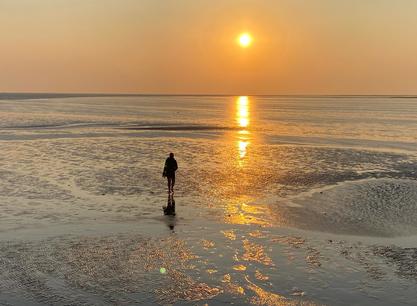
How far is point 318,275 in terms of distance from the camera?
1221cm

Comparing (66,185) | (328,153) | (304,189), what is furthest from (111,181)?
(328,153)

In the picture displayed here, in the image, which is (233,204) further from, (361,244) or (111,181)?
(111,181)

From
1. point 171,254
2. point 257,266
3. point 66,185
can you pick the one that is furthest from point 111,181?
point 257,266

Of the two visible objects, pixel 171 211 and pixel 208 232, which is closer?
pixel 208 232

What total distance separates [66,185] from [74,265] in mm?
12161

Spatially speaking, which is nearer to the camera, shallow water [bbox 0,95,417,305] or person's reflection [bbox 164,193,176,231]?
shallow water [bbox 0,95,417,305]

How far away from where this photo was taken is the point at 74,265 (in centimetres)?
1259

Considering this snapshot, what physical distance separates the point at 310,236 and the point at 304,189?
340 inches

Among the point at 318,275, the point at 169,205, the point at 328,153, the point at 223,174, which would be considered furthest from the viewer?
the point at 328,153

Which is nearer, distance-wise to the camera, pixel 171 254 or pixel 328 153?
pixel 171 254

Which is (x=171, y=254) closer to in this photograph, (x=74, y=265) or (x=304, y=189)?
(x=74, y=265)

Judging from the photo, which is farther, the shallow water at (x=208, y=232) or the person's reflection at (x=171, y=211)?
the person's reflection at (x=171, y=211)

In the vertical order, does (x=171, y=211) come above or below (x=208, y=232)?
above

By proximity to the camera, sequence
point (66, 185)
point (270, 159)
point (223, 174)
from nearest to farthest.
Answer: point (66, 185) < point (223, 174) < point (270, 159)
